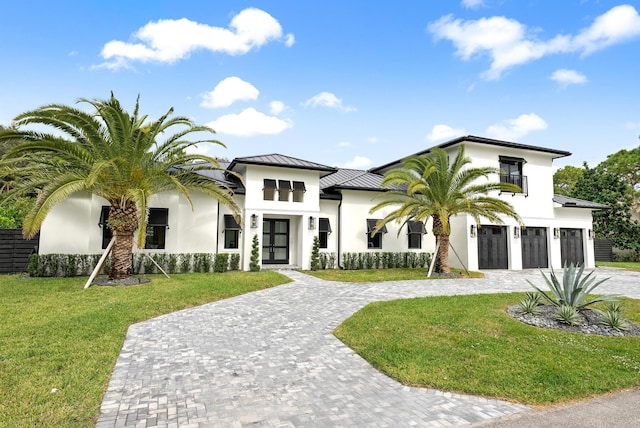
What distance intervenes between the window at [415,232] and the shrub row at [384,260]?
31.9 inches

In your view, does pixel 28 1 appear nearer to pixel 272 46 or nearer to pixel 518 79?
pixel 272 46

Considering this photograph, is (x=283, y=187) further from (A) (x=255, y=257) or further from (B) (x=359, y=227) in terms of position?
(B) (x=359, y=227)

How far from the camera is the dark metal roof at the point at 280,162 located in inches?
708

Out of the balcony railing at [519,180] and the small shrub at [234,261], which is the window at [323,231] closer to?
the small shrub at [234,261]

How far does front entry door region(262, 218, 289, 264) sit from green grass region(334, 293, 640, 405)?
38.5 feet

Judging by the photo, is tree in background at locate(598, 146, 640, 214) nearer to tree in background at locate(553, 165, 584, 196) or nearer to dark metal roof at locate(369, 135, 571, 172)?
tree in background at locate(553, 165, 584, 196)

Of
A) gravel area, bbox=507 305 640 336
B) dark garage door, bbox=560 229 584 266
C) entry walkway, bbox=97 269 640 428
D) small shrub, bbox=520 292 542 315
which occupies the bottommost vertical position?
entry walkway, bbox=97 269 640 428

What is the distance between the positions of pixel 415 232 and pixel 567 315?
42.2 feet

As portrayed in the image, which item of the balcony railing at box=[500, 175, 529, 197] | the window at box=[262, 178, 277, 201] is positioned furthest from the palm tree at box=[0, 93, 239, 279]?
the balcony railing at box=[500, 175, 529, 197]

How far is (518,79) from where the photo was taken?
17.0m

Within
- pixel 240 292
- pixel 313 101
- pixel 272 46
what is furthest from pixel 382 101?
pixel 240 292

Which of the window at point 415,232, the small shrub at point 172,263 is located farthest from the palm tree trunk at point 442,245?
the small shrub at point 172,263

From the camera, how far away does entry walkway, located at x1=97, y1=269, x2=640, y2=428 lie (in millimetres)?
3920

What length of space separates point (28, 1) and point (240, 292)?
12.9 m
